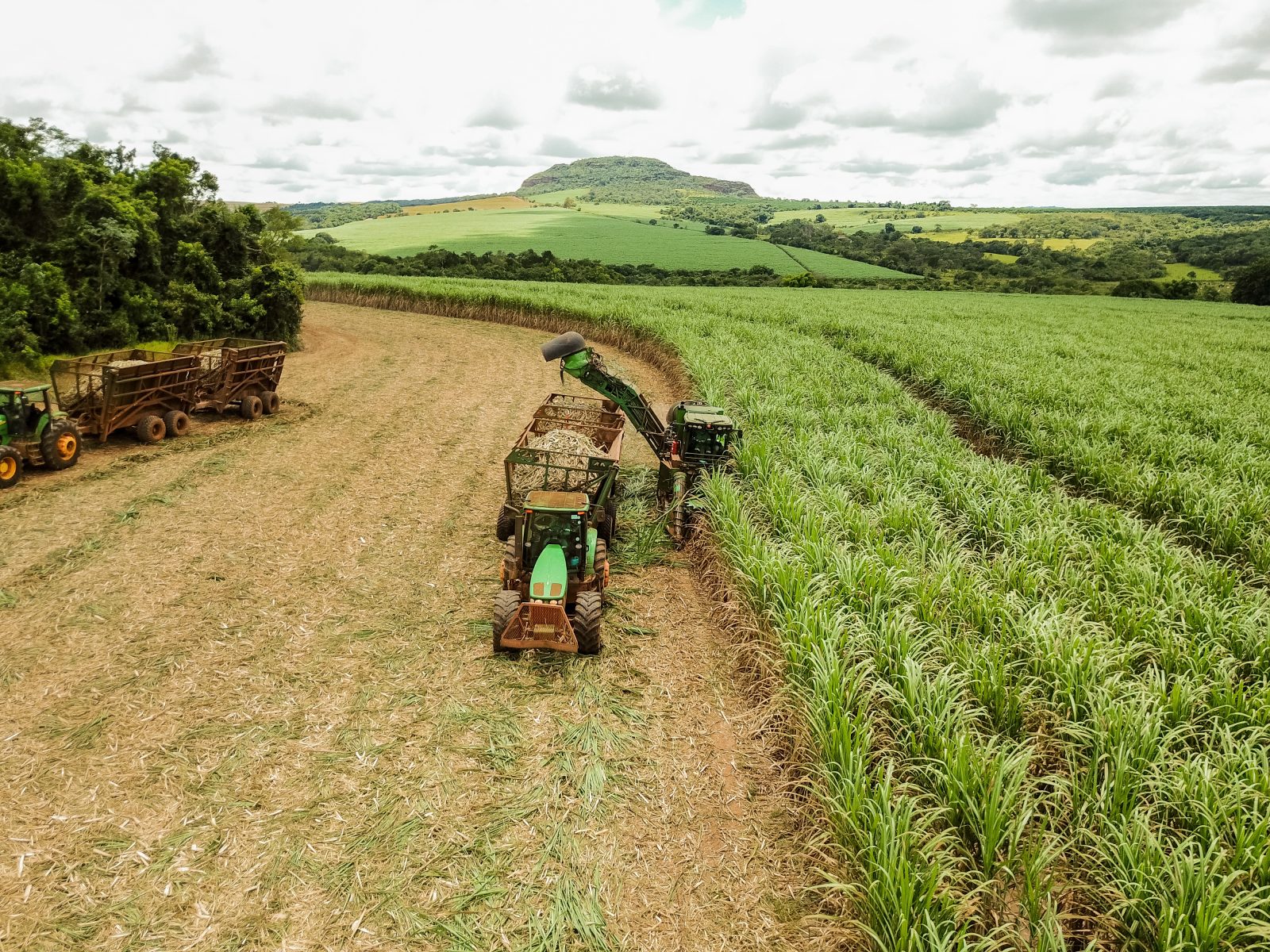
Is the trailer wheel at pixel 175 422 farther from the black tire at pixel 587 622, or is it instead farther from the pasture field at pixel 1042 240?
the pasture field at pixel 1042 240

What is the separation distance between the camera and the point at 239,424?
1364 centimetres

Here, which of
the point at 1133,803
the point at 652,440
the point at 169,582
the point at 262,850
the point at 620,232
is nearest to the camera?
the point at 1133,803

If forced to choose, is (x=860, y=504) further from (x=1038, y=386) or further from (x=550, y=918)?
(x=1038, y=386)

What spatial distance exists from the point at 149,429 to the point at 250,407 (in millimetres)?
2152

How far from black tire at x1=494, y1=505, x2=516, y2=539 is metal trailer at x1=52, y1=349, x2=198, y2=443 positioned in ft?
26.7

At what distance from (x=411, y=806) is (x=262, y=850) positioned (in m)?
0.92

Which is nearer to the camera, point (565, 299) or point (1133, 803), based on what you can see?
point (1133, 803)

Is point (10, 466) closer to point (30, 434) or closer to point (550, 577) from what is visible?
point (30, 434)

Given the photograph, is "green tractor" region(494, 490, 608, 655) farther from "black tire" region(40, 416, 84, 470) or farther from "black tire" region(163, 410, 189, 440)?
"black tire" region(163, 410, 189, 440)

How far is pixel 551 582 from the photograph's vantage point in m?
6.06

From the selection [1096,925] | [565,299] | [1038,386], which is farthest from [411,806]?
[565,299]

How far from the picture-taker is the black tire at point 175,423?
12.4m

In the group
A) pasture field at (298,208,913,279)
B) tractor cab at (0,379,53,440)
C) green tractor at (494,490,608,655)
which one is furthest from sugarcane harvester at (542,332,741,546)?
pasture field at (298,208,913,279)

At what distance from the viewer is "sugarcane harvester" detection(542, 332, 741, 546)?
873 cm
